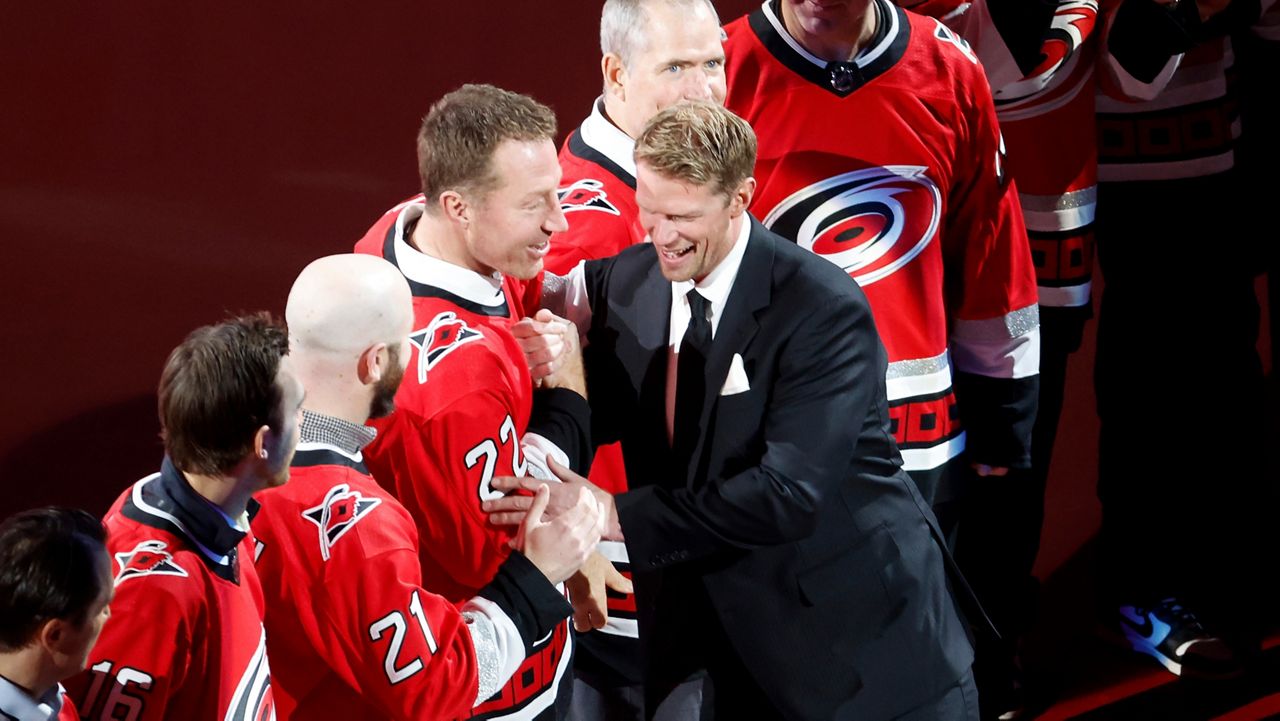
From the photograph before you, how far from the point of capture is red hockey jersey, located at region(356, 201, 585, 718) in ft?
7.79

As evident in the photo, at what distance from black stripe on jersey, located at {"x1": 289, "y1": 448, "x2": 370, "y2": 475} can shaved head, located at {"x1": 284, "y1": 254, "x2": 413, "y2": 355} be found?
0.14 metres

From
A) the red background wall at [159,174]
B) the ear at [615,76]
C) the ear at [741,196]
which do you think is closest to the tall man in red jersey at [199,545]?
the ear at [741,196]

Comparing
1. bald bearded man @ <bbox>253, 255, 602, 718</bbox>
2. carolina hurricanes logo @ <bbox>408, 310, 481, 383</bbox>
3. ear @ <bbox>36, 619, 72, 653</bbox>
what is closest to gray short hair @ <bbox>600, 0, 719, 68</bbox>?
carolina hurricanes logo @ <bbox>408, 310, 481, 383</bbox>

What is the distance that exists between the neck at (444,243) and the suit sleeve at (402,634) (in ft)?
1.69

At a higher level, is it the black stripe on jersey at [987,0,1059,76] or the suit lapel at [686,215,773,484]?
the black stripe on jersey at [987,0,1059,76]

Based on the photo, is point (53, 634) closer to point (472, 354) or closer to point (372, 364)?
point (372, 364)

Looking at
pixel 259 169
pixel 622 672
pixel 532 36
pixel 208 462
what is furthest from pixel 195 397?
pixel 532 36

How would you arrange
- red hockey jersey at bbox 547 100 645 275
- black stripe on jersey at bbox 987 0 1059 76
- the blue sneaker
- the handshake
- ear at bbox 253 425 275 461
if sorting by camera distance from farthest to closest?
1. the blue sneaker
2. black stripe on jersey at bbox 987 0 1059 76
3. red hockey jersey at bbox 547 100 645 275
4. the handshake
5. ear at bbox 253 425 275 461

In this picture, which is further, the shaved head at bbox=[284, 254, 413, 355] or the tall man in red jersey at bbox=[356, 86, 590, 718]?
the tall man in red jersey at bbox=[356, 86, 590, 718]

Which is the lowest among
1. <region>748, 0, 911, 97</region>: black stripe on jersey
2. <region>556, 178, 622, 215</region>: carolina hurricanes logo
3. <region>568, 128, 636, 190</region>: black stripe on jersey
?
<region>556, 178, 622, 215</region>: carolina hurricanes logo

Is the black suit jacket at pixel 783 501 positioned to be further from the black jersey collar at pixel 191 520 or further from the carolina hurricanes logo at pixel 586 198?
the black jersey collar at pixel 191 520

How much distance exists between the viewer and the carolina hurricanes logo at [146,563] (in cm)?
189

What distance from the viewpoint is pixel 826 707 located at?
2.61 meters

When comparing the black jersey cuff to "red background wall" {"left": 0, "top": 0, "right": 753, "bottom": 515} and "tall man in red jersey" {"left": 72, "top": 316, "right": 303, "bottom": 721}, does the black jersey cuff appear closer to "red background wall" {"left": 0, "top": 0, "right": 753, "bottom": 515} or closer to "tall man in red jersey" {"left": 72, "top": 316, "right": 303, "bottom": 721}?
"tall man in red jersey" {"left": 72, "top": 316, "right": 303, "bottom": 721}
